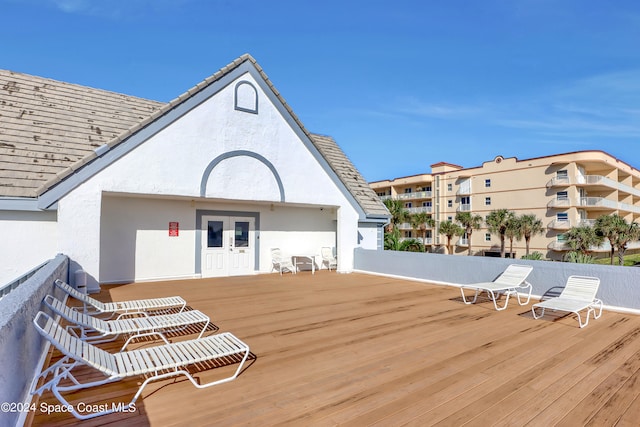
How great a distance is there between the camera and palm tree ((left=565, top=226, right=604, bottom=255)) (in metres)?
42.8

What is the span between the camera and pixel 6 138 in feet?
31.4

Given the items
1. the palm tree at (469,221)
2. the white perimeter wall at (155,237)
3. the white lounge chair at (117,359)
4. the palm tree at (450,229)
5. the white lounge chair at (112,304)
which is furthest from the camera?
the palm tree at (450,229)

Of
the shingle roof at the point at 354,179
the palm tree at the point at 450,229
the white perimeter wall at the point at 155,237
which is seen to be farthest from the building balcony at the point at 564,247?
the white perimeter wall at the point at 155,237

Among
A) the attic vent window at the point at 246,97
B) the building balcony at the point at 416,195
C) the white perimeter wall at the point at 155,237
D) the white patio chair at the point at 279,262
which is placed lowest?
the white patio chair at the point at 279,262

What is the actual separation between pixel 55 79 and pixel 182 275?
858cm

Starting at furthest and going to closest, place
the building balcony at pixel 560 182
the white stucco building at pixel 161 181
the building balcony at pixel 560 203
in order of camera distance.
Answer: the building balcony at pixel 560 203, the building balcony at pixel 560 182, the white stucco building at pixel 161 181

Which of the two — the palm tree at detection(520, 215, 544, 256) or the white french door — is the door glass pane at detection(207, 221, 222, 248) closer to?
the white french door

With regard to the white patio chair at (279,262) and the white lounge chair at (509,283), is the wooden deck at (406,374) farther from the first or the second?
the white patio chair at (279,262)

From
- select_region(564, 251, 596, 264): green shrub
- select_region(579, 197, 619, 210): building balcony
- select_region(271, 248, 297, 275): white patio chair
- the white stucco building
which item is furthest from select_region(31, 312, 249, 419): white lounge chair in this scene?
select_region(579, 197, 619, 210): building balcony

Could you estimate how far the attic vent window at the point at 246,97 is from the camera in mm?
11383

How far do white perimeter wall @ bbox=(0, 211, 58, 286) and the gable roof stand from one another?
618 millimetres

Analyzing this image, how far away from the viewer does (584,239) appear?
4294cm

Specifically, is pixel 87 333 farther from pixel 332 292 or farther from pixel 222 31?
pixel 222 31

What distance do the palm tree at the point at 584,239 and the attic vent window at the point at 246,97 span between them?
158ft
